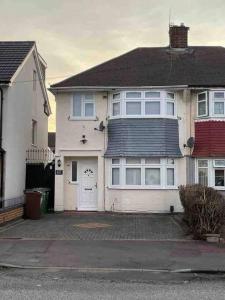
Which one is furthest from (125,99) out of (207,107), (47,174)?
(47,174)

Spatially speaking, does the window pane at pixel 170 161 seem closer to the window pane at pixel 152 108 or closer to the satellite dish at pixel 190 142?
the satellite dish at pixel 190 142

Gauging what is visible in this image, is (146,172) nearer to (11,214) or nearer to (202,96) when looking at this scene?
(202,96)

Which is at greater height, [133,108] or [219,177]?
[133,108]

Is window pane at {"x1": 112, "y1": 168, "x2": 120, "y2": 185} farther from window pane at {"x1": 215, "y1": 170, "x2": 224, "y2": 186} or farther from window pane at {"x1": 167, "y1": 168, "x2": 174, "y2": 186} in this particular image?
window pane at {"x1": 215, "y1": 170, "x2": 224, "y2": 186}

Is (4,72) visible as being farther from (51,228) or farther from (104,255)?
(104,255)

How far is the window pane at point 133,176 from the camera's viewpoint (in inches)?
884

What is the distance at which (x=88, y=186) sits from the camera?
23297 mm

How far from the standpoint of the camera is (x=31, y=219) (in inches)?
806

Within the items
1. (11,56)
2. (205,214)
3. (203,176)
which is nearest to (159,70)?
(203,176)

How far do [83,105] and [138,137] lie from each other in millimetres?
2872

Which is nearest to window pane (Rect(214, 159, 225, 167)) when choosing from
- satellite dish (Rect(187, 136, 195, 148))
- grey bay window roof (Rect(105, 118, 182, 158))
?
satellite dish (Rect(187, 136, 195, 148))

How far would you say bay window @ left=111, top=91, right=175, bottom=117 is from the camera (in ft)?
73.8

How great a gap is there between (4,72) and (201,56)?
9.75 m

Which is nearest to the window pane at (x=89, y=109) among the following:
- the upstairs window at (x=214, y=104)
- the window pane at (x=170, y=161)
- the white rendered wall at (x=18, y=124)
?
the white rendered wall at (x=18, y=124)
